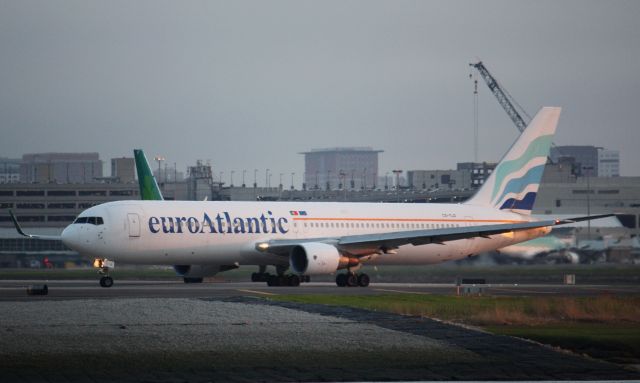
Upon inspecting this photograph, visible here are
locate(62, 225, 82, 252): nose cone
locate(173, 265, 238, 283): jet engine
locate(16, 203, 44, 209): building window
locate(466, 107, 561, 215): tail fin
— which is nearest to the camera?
locate(62, 225, 82, 252): nose cone

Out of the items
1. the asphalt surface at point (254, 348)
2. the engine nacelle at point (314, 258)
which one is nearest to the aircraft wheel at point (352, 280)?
the engine nacelle at point (314, 258)

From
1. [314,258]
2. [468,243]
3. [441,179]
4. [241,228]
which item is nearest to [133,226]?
[241,228]

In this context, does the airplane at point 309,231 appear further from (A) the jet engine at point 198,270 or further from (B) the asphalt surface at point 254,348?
(B) the asphalt surface at point 254,348

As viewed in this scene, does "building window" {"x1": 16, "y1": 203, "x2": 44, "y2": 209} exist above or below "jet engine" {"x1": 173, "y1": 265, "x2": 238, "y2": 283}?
above

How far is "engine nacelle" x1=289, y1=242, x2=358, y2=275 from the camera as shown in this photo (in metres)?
55.2

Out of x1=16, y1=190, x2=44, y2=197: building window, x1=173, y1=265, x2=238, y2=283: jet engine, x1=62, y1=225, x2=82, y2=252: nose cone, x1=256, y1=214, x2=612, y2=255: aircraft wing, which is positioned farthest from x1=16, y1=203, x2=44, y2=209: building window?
x1=62, y1=225, x2=82, y2=252: nose cone

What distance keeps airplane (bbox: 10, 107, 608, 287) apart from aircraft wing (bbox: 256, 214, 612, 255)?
0.05 metres

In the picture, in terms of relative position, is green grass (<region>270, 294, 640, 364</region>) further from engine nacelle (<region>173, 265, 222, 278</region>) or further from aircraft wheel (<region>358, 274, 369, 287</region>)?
engine nacelle (<region>173, 265, 222, 278</region>)

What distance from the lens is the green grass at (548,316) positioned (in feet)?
87.9

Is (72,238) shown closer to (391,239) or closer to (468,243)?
(391,239)

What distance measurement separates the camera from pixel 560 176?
161375mm

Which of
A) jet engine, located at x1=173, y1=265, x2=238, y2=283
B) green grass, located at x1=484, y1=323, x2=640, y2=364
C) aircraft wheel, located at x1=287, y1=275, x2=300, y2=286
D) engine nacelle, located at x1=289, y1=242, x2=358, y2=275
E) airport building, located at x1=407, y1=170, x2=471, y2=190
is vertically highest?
airport building, located at x1=407, y1=170, x2=471, y2=190

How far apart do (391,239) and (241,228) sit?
7639 millimetres

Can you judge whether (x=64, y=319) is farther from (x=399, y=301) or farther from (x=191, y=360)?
(x=399, y=301)
